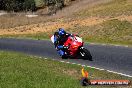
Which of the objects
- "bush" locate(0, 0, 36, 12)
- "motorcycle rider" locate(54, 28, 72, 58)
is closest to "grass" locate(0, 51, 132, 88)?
"motorcycle rider" locate(54, 28, 72, 58)

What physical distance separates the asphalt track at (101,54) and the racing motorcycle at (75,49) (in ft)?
1.80

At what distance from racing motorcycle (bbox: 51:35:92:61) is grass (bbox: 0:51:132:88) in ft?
9.51

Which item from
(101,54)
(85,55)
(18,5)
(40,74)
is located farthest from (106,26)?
(18,5)

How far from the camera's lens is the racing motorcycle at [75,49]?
2219cm

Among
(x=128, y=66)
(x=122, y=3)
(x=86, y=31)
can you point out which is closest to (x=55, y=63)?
(x=128, y=66)

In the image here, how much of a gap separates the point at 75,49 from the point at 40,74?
23.8 ft

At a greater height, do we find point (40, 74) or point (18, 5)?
point (40, 74)

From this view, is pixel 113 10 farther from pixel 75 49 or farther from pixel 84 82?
pixel 84 82

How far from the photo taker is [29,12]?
69.1 m

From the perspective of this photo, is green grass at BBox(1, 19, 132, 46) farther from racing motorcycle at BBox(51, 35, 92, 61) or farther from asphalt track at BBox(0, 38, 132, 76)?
racing motorcycle at BBox(51, 35, 92, 61)

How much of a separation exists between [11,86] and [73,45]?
31.3ft

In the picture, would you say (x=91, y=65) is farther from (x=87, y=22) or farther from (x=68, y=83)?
(x=87, y=22)

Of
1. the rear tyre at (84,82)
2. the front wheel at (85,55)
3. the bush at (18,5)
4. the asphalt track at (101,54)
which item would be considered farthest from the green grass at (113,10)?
the rear tyre at (84,82)

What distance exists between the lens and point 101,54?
23312mm
